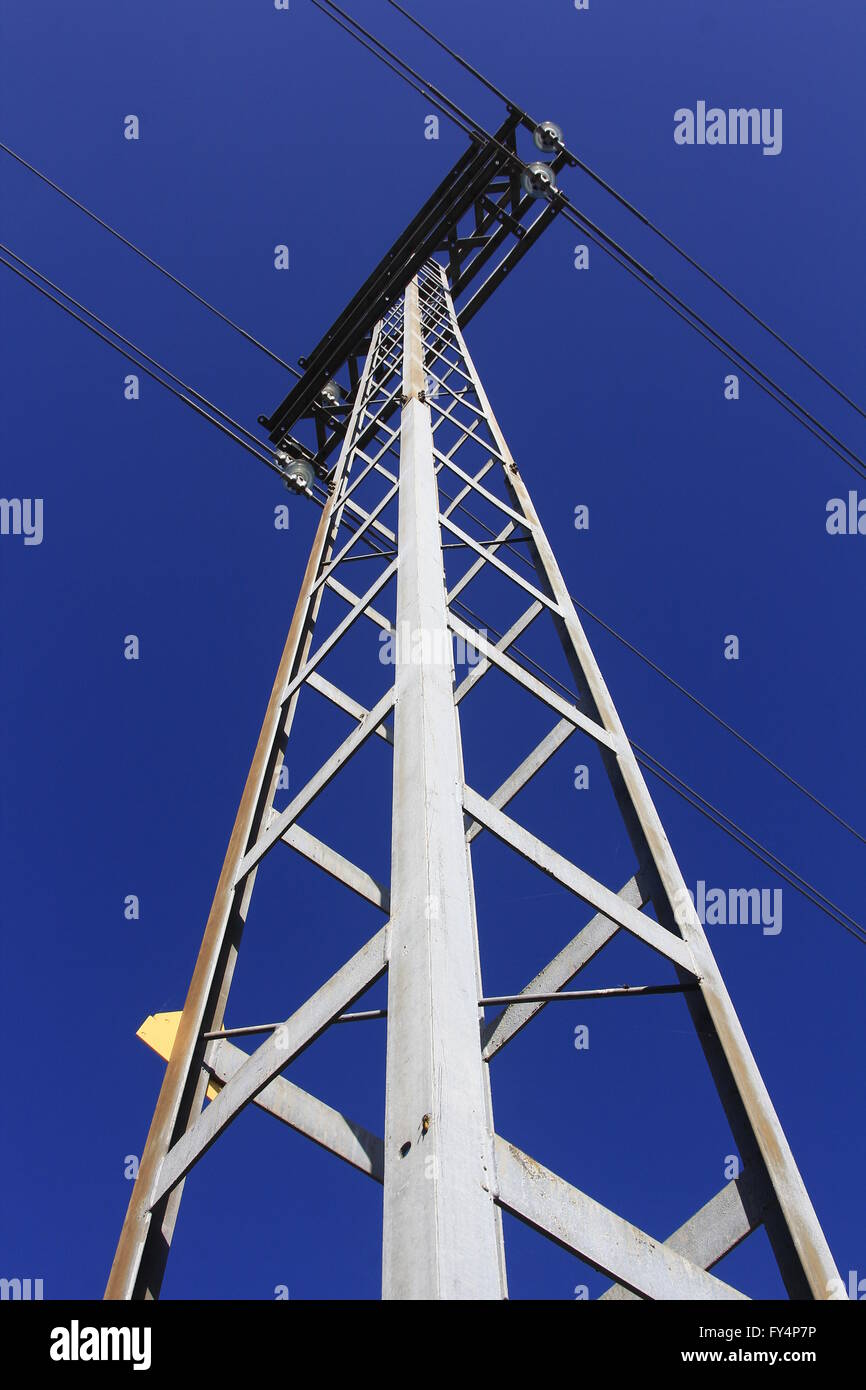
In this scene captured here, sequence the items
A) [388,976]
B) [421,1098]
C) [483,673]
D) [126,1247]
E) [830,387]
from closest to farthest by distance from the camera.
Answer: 1. [421,1098]
2. [388,976]
3. [126,1247]
4. [483,673]
5. [830,387]

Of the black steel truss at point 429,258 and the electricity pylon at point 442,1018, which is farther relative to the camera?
the black steel truss at point 429,258

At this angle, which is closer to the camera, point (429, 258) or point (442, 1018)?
point (442, 1018)

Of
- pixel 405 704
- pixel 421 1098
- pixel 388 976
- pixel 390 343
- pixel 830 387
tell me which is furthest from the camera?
pixel 830 387

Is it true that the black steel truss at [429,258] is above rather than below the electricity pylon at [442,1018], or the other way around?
above

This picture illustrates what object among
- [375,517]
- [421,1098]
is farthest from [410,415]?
[421,1098]

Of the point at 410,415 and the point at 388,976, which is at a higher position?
the point at 410,415

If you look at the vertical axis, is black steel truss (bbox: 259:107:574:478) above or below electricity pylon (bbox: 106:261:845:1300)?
above

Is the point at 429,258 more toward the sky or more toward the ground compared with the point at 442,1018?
more toward the sky

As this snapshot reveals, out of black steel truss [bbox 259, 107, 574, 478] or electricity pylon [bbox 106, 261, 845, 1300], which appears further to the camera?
black steel truss [bbox 259, 107, 574, 478]
